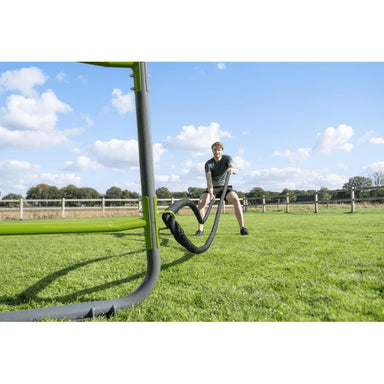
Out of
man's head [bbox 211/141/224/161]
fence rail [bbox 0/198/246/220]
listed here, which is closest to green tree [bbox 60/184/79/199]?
fence rail [bbox 0/198/246/220]

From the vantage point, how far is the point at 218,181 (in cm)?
454

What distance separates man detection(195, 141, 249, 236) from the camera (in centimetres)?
433

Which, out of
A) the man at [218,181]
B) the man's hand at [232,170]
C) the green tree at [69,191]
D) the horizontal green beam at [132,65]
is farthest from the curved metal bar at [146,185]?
the green tree at [69,191]

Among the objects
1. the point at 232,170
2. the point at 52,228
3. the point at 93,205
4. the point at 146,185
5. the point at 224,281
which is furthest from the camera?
the point at 93,205

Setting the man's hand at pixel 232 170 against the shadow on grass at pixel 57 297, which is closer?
the shadow on grass at pixel 57 297

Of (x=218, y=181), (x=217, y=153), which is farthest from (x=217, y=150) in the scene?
(x=218, y=181)

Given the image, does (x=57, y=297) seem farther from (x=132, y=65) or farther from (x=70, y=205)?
(x=70, y=205)

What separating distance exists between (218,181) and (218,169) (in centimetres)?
19

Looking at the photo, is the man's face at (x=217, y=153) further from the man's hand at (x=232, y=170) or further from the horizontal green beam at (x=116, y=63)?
the horizontal green beam at (x=116, y=63)

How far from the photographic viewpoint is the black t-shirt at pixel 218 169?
446cm

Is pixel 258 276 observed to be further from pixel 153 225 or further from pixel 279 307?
pixel 153 225

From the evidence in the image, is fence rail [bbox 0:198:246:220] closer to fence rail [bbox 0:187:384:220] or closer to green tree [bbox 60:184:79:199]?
fence rail [bbox 0:187:384:220]

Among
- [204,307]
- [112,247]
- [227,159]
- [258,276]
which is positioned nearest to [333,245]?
[258,276]

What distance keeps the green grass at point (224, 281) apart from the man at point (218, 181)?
1.01 metres
